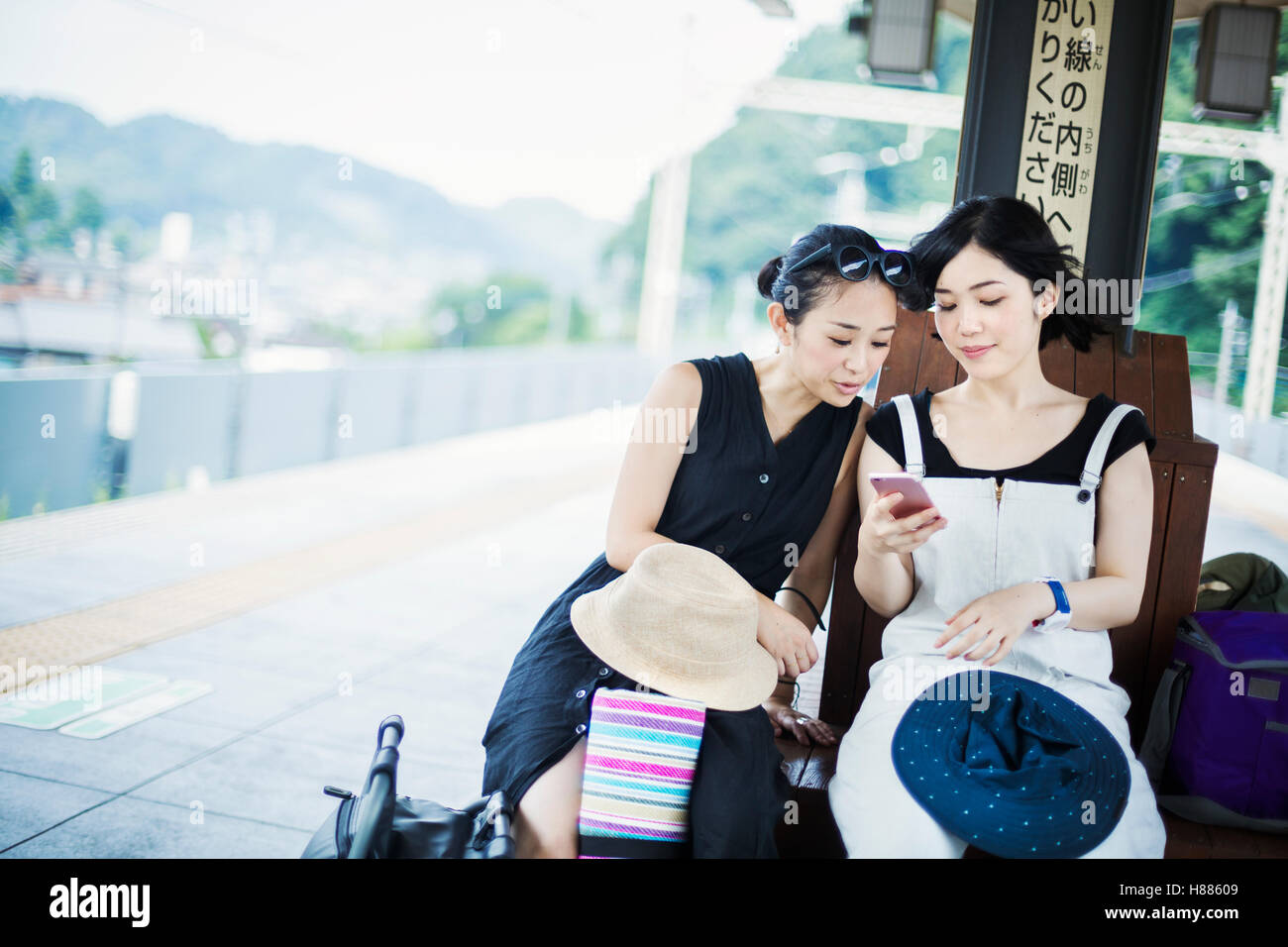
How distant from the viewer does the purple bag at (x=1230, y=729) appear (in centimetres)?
208

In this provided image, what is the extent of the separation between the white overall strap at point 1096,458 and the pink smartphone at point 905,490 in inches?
17.7

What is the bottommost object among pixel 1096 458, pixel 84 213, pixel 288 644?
pixel 288 644

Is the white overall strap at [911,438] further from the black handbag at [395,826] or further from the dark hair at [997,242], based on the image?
the black handbag at [395,826]

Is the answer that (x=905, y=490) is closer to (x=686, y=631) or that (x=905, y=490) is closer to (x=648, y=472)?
(x=686, y=631)

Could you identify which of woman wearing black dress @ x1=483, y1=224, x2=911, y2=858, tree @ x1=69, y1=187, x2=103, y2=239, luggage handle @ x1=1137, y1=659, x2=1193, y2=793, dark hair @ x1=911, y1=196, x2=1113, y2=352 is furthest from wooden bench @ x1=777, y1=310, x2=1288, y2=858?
tree @ x1=69, y1=187, x2=103, y2=239

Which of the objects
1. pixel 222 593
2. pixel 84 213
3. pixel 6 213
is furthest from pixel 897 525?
pixel 84 213

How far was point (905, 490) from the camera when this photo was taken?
71.6 inches

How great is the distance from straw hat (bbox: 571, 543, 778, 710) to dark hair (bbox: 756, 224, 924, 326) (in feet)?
2.01

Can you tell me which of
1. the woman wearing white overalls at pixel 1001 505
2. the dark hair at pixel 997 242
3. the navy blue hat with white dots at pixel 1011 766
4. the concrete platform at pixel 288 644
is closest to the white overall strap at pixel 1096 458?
the woman wearing white overalls at pixel 1001 505

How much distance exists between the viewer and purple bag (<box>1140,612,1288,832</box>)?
6.82 ft

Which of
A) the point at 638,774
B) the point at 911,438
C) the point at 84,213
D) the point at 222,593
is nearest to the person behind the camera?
the point at 638,774

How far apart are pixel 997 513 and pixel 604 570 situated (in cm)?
85

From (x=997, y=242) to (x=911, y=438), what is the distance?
0.44m

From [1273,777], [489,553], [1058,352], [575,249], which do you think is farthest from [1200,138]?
[575,249]
